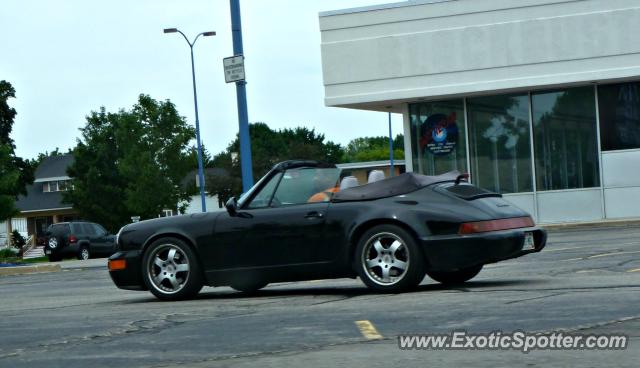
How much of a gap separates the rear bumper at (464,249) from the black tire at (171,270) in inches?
97.4

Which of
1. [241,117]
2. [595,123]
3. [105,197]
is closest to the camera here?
[241,117]

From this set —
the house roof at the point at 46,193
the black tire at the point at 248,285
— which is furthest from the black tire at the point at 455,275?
the house roof at the point at 46,193

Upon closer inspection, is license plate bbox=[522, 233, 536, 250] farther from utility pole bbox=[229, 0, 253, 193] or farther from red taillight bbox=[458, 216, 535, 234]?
utility pole bbox=[229, 0, 253, 193]

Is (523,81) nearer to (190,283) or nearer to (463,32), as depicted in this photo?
(463,32)

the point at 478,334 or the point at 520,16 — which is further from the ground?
the point at 520,16

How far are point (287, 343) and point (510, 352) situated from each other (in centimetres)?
160

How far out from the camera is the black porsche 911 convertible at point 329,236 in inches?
421

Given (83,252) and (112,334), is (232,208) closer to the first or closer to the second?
(112,334)

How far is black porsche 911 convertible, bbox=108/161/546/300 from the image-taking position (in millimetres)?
10695

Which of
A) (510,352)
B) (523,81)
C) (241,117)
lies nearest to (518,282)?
(510,352)

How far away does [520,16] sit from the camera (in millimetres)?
33875

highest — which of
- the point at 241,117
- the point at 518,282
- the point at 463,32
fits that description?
the point at 463,32

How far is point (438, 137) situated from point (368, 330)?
1104 inches

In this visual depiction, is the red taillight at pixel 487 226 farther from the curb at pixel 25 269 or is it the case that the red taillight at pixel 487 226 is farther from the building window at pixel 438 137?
the building window at pixel 438 137
